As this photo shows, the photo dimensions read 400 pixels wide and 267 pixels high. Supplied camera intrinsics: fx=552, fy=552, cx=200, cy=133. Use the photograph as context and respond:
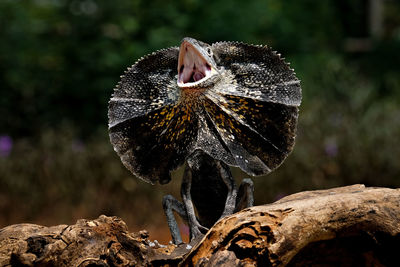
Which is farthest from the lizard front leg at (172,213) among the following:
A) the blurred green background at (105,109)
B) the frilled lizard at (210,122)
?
the blurred green background at (105,109)

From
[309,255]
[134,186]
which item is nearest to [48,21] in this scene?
[134,186]

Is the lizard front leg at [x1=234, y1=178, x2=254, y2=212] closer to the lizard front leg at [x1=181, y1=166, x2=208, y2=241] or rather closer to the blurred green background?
the lizard front leg at [x1=181, y1=166, x2=208, y2=241]

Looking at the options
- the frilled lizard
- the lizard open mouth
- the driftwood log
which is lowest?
the driftwood log

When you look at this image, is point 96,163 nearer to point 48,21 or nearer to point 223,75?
point 48,21

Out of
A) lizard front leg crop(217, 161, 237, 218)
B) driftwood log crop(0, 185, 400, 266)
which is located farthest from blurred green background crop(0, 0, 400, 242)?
driftwood log crop(0, 185, 400, 266)

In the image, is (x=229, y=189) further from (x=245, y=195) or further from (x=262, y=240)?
(x=262, y=240)

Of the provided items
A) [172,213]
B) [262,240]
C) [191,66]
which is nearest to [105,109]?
[172,213]
